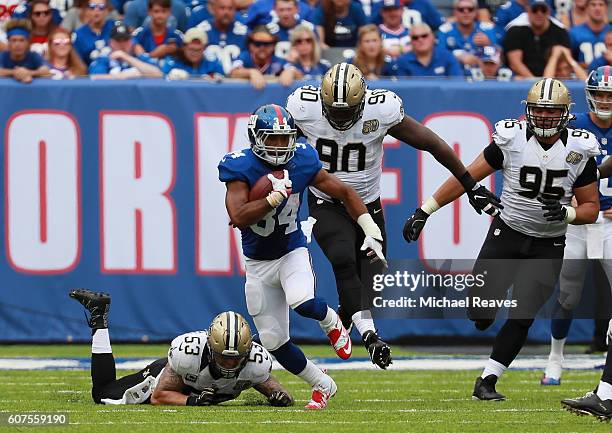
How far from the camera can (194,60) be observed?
36.4 feet

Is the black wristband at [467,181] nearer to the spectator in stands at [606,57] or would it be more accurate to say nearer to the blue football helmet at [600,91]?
the blue football helmet at [600,91]

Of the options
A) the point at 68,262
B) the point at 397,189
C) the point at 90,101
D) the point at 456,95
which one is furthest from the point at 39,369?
the point at 456,95

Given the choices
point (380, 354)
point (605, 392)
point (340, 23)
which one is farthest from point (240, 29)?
point (605, 392)

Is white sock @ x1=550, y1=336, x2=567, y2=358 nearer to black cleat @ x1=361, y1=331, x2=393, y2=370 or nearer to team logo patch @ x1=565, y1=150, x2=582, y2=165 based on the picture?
team logo patch @ x1=565, y1=150, x2=582, y2=165

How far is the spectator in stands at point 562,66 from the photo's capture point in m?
11.1

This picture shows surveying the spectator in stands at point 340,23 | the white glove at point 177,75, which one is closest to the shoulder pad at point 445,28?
the spectator in stands at point 340,23

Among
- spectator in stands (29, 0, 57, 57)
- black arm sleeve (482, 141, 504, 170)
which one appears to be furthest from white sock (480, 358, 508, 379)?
spectator in stands (29, 0, 57, 57)

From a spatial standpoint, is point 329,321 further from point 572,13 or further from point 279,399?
point 572,13

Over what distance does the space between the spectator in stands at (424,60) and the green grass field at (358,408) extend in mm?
2903

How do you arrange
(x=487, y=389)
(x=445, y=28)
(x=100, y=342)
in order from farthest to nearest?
1. (x=445, y=28)
2. (x=487, y=389)
3. (x=100, y=342)

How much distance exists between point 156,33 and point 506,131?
466 centimetres

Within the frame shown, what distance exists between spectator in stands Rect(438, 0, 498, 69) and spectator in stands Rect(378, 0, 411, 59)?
320 millimetres

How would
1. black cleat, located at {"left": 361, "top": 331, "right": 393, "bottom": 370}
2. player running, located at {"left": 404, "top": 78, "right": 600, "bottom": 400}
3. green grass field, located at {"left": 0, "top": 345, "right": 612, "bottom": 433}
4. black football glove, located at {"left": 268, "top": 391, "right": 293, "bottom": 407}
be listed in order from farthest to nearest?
1. player running, located at {"left": 404, "top": 78, "right": 600, "bottom": 400}
2. black football glove, located at {"left": 268, "top": 391, "right": 293, "bottom": 407}
3. black cleat, located at {"left": 361, "top": 331, "right": 393, "bottom": 370}
4. green grass field, located at {"left": 0, "top": 345, "right": 612, "bottom": 433}

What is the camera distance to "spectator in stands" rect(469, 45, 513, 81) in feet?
37.3
